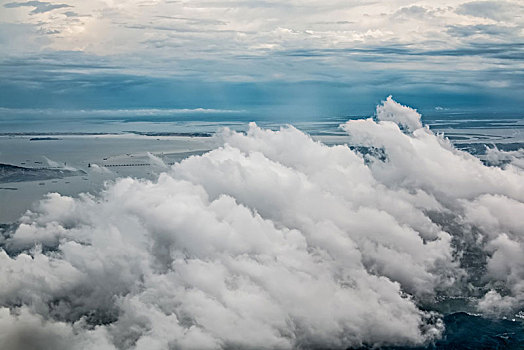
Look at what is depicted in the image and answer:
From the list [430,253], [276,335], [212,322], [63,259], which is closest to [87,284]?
[63,259]

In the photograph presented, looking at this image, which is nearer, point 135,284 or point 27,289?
point 27,289

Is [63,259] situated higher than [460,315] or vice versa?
[63,259]

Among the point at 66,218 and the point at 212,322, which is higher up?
the point at 66,218

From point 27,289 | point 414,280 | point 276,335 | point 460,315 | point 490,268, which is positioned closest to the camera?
point 27,289

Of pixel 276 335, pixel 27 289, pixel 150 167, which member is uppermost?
pixel 150 167

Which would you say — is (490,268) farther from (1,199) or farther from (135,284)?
(1,199)

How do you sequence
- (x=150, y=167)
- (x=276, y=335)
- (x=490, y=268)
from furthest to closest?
(x=150, y=167), (x=490, y=268), (x=276, y=335)

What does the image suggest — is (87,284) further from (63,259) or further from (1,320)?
(1,320)

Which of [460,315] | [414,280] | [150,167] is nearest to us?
[460,315]

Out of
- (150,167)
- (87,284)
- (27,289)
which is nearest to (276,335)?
(87,284)

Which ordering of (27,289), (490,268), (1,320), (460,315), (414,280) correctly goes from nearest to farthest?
(1,320) → (27,289) → (460,315) → (414,280) → (490,268)
